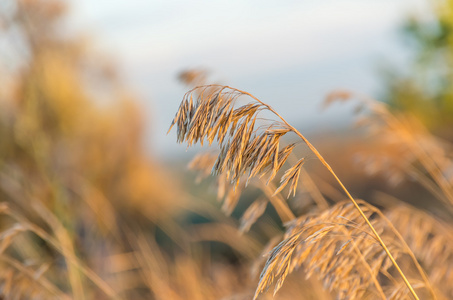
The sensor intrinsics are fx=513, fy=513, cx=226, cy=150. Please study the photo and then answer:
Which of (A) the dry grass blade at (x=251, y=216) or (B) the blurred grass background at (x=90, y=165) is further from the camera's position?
(B) the blurred grass background at (x=90, y=165)

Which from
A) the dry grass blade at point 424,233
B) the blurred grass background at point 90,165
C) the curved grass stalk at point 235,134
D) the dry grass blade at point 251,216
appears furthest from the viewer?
the blurred grass background at point 90,165

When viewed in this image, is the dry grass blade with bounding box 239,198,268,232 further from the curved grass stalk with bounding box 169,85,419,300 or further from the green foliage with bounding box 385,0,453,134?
the green foliage with bounding box 385,0,453,134

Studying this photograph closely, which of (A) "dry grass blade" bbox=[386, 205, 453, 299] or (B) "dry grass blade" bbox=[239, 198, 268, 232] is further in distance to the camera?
(A) "dry grass blade" bbox=[386, 205, 453, 299]

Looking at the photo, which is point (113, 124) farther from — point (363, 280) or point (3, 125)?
point (363, 280)

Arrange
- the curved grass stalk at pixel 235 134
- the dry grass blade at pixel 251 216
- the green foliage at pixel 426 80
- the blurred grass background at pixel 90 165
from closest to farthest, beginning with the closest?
the curved grass stalk at pixel 235 134
the dry grass blade at pixel 251 216
the blurred grass background at pixel 90 165
the green foliage at pixel 426 80

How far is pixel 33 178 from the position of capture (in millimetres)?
6742

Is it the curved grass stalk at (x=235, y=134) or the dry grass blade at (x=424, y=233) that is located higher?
the curved grass stalk at (x=235, y=134)

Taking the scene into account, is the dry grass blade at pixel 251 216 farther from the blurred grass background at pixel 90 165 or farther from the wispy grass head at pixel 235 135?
the blurred grass background at pixel 90 165

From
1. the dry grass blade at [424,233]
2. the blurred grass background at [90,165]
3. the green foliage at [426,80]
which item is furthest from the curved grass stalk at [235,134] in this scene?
the green foliage at [426,80]

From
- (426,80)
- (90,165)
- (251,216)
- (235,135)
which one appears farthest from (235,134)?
(426,80)

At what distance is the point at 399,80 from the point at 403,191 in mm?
10950

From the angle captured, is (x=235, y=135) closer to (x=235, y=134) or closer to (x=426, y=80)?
(x=235, y=134)

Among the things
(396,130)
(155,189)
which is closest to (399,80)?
(155,189)

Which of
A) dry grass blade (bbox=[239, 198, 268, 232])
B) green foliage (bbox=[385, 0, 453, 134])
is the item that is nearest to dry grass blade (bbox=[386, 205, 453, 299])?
dry grass blade (bbox=[239, 198, 268, 232])
